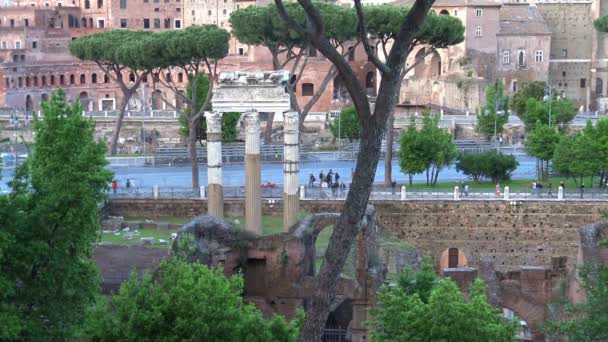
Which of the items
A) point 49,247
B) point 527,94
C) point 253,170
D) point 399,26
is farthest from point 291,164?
point 527,94

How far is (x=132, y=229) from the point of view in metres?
28.6

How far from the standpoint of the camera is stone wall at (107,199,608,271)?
30016mm

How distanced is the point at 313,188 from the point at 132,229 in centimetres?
545

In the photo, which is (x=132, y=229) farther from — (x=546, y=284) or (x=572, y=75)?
(x=572, y=75)

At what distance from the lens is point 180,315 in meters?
13.4

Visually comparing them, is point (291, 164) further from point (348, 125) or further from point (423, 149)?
point (348, 125)

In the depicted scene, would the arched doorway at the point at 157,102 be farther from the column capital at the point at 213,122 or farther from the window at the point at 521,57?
the column capital at the point at 213,122

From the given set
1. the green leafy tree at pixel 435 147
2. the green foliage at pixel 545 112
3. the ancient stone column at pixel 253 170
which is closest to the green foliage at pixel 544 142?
the green leafy tree at pixel 435 147

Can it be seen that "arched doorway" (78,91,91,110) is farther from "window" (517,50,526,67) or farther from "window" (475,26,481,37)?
"window" (517,50,526,67)

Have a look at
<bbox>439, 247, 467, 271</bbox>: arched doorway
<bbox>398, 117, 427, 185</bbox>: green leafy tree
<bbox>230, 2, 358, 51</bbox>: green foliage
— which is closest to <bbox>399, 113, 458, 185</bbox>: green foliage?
<bbox>398, 117, 427, 185</bbox>: green leafy tree

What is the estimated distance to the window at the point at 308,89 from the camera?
56.2 m

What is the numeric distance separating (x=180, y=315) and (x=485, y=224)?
18.2 metres

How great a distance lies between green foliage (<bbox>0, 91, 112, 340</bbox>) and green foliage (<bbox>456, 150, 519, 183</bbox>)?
21.9m

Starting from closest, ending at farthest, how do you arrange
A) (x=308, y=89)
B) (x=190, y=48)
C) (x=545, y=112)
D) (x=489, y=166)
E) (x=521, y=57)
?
(x=190, y=48) → (x=489, y=166) → (x=545, y=112) → (x=521, y=57) → (x=308, y=89)
